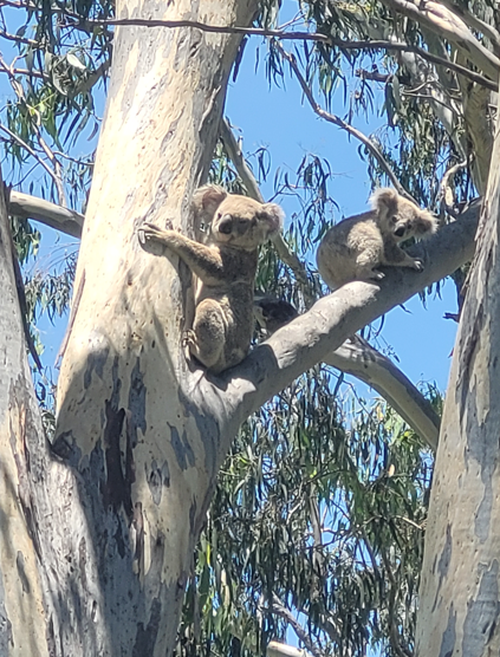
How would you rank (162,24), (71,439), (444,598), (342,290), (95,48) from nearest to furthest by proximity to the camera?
(444,598), (71,439), (162,24), (342,290), (95,48)

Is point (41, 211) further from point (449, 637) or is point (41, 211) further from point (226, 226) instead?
point (449, 637)

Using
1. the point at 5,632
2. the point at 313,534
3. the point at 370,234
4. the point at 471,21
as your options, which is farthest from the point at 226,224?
the point at 313,534

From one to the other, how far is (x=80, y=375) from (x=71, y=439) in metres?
Result: 0.18

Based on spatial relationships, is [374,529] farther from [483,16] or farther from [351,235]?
[483,16]

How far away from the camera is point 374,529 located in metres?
5.71

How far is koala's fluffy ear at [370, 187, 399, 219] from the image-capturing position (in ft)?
15.5

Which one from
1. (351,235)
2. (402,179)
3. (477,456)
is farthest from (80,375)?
(402,179)

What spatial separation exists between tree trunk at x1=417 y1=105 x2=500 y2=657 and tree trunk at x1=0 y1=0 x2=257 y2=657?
2.54ft

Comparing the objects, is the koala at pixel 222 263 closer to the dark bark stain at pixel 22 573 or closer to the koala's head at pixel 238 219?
the koala's head at pixel 238 219

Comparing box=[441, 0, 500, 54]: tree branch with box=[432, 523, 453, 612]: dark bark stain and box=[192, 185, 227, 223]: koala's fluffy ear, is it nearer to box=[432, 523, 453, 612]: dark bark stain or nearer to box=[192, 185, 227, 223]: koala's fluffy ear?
box=[192, 185, 227, 223]: koala's fluffy ear

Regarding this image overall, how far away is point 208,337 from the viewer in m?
3.02

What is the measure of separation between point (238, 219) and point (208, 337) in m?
0.91

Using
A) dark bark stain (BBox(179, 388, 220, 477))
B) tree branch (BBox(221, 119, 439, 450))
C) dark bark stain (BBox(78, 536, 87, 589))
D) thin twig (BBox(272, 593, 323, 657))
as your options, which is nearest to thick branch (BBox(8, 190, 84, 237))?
tree branch (BBox(221, 119, 439, 450))

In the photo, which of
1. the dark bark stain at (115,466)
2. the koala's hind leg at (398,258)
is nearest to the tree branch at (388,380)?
the koala's hind leg at (398,258)
